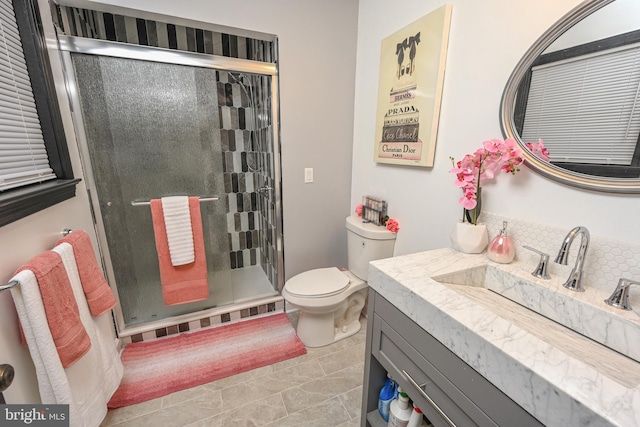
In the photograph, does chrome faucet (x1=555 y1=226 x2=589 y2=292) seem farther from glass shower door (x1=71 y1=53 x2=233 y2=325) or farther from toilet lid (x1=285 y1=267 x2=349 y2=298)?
glass shower door (x1=71 y1=53 x2=233 y2=325)

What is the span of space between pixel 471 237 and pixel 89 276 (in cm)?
164

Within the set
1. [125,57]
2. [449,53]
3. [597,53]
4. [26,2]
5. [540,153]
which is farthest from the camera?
[125,57]

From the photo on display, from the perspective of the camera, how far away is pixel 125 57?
4.82 feet

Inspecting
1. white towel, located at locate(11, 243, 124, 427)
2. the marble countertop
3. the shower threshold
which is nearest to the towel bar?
white towel, located at locate(11, 243, 124, 427)

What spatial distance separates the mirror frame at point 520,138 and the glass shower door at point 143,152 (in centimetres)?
163

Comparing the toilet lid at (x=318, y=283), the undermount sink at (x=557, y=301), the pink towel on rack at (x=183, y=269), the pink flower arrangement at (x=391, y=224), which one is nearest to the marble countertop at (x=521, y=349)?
the undermount sink at (x=557, y=301)

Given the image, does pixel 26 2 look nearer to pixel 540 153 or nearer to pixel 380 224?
pixel 380 224


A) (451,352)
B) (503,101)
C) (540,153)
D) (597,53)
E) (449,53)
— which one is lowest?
(451,352)

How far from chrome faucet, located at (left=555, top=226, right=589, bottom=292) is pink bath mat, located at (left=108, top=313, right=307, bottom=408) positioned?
1.46 meters

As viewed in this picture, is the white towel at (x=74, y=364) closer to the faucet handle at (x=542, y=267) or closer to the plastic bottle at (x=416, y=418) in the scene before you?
the plastic bottle at (x=416, y=418)

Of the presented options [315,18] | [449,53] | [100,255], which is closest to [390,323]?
[449,53]

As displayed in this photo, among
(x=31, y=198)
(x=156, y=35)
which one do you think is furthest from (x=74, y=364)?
(x=156, y=35)

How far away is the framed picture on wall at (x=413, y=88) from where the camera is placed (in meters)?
1.25

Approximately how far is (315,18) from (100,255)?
79.7 inches
